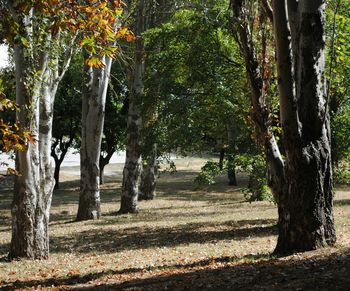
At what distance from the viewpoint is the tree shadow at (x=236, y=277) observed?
683cm

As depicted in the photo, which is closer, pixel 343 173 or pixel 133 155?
pixel 343 173

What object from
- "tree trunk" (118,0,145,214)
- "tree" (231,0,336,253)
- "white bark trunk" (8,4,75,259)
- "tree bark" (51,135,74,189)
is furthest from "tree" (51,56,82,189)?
"tree" (231,0,336,253)

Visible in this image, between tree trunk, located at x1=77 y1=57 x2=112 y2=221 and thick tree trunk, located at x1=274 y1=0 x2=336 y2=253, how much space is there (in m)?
11.8

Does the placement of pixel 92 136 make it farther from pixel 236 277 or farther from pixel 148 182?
pixel 236 277

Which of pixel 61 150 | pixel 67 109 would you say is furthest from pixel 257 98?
pixel 61 150

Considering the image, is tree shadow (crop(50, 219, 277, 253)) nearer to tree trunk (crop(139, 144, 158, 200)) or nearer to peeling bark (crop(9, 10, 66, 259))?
peeling bark (crop(9, 10, 66, 259))

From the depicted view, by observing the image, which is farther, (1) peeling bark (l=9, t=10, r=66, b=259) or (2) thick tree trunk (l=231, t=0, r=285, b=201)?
(1) peeling bark (l=9, t=10, r=66, b=259)

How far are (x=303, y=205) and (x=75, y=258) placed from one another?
6.16 metres

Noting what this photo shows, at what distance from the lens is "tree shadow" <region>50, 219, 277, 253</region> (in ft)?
48.0

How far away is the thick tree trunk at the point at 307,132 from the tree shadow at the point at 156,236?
5.34 metres

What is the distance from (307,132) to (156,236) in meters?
7.96

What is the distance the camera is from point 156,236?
52.8 ft

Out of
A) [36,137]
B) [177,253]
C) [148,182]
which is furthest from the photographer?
[148,182]

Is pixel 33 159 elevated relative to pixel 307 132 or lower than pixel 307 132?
lower
